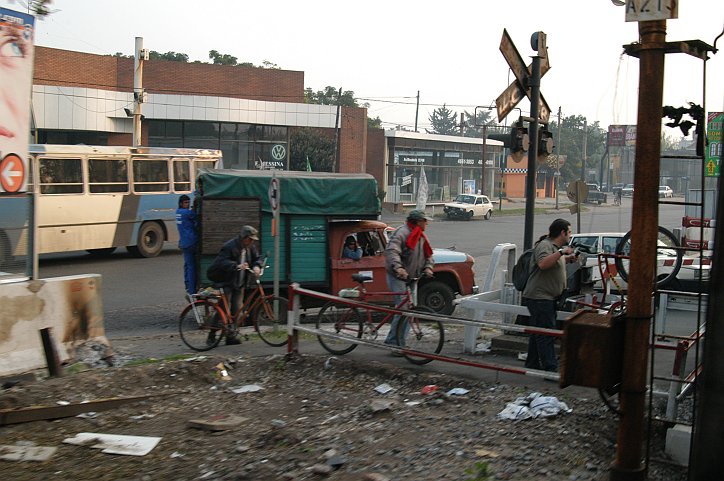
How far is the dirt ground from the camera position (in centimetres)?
578

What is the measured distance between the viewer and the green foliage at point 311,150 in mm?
50406

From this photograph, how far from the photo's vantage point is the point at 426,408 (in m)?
7.16

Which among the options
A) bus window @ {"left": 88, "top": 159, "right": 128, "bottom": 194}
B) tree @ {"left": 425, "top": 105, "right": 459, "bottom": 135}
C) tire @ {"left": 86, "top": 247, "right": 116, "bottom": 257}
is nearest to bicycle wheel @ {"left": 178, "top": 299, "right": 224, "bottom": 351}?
bus window @ {"left": 88, "top": 159, "right": 128, "bottom": 194}

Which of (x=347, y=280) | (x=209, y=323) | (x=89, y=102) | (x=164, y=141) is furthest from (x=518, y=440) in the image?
(x=164, y=141)

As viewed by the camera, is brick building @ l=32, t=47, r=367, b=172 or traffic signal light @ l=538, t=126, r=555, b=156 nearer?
traffic signal light @ l=538, t=126, r=555, b=156

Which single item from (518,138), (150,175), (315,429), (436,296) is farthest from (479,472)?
(150,175)

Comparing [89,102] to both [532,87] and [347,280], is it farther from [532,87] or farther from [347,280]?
[532,87]

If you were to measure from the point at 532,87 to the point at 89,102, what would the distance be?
32.6 meters

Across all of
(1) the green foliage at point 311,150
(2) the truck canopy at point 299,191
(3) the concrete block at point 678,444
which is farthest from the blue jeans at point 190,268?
(1) the green foliage at point 311,150

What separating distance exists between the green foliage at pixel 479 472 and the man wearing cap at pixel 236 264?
579 cm

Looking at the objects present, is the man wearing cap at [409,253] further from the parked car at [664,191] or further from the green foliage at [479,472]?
the green foliage at [479,472]

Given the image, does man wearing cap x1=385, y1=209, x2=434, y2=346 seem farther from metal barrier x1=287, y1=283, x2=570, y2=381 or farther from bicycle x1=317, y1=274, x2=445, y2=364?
metal barrier x1=287, y1=283, x2=570, y2=381

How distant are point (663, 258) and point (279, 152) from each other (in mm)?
37546

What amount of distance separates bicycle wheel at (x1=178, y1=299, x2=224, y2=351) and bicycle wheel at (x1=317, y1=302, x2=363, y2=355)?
5.82 feet
